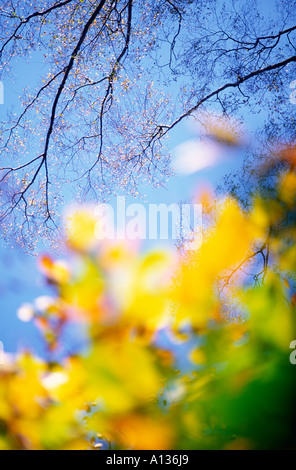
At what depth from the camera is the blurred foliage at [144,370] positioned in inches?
16.5

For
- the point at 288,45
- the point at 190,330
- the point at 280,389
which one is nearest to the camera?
the point at 280,389

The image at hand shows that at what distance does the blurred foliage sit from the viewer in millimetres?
419

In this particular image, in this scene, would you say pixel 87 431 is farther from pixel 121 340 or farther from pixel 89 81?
pixel 89 81

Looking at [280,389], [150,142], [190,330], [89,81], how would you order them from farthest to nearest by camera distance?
1. [150,142]
2. [89,81]
3. [190,330]
4. [280,389]

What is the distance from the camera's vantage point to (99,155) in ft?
16.6

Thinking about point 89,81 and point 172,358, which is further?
point 89,81

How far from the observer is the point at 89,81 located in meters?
4.67

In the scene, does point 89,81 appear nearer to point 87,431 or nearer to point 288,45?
point 288,45

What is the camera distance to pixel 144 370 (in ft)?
1.41

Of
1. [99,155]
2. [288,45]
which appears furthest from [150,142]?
[288,45]
